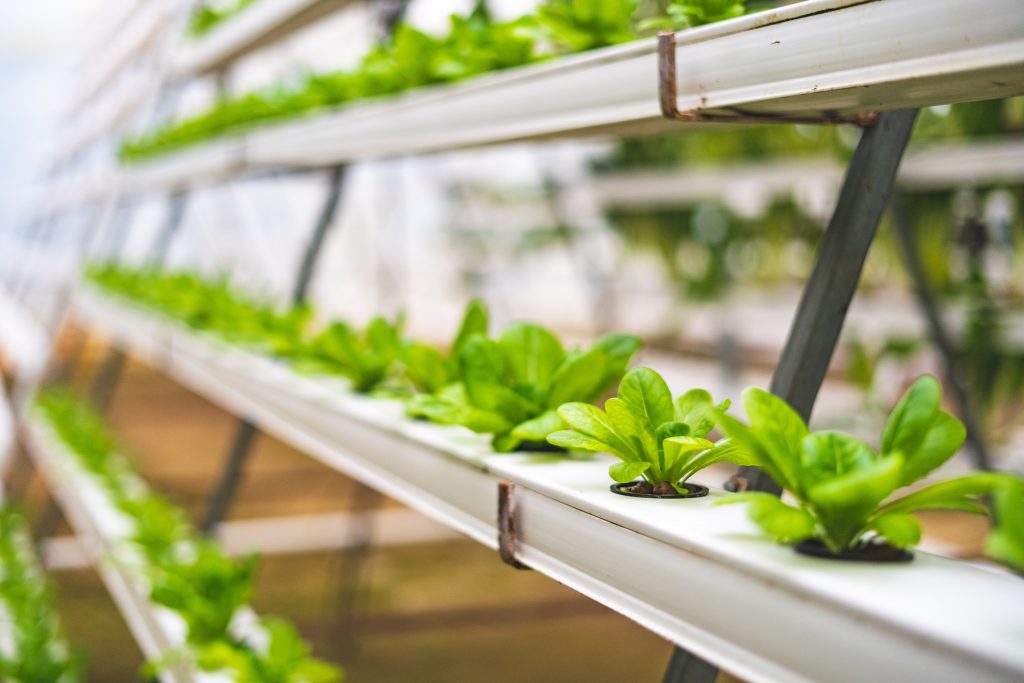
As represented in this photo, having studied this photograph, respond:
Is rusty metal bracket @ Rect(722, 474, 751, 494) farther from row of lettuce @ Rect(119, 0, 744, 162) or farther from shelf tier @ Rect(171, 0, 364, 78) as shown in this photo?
shelf tier @ Rect(171, 0, 364, 78)

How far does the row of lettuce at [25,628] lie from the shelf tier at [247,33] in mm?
1134

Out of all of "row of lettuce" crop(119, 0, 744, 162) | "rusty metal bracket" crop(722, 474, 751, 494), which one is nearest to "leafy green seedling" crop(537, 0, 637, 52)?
"row of lettuce" crop(119, 0, 744, 162)

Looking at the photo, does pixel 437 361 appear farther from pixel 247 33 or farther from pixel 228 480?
pixel 247 33

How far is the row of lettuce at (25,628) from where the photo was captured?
1.77 metres

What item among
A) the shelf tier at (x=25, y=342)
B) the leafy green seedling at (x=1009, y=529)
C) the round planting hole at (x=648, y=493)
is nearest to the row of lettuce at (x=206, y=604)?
the round planting hole at (x=648, y=493)

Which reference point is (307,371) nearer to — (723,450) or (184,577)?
(184,577)

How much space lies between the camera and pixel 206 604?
133cm

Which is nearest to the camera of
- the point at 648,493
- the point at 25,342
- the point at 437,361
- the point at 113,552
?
the point at 648,493

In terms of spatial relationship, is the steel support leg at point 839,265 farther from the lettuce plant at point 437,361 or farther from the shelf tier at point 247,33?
the shelf tier at point 247,33

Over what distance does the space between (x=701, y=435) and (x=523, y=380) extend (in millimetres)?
246

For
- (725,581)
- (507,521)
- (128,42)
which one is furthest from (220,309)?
(128,42)

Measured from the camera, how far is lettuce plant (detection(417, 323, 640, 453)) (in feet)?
2.60

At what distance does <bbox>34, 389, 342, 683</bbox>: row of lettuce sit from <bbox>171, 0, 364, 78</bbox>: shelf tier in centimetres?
82

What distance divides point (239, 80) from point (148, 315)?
16.3 feet
